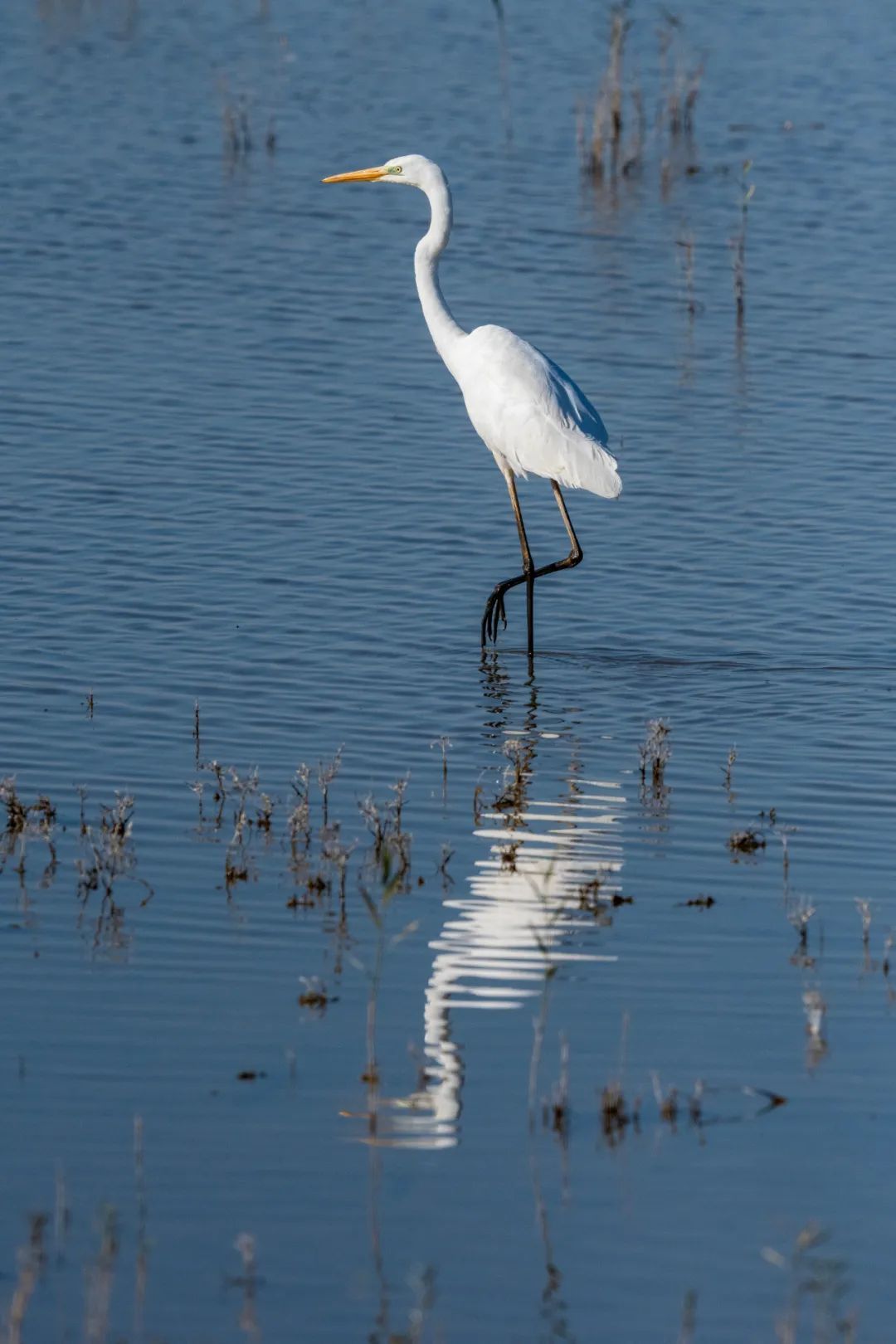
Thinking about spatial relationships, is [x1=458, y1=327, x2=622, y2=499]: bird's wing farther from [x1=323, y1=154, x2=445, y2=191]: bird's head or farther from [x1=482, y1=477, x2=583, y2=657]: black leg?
[x1=323, y1=154, x2=445, y2=191]: bird's head

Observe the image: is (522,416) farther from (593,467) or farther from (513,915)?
(513,915)

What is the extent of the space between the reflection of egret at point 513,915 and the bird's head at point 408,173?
339 cm

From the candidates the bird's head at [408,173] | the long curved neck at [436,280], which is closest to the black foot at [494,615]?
the long curved neck at [436,280]

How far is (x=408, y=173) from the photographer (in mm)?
9766

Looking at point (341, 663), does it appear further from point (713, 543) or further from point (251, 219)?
point (251, 219)

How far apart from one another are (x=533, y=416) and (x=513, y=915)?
368cm

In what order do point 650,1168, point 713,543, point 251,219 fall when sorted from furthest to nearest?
point 251,219, point 713,543, point 650,1168

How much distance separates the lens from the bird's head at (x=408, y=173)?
→ 9.62 m

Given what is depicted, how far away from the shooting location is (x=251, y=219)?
16.5 m

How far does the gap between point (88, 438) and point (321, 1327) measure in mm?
7952

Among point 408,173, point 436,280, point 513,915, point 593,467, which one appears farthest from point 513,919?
point 408,173

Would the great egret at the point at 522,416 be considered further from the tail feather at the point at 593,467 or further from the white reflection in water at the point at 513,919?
the white reflection in water at the point at 513,919

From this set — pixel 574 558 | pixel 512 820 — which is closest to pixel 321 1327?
pixel 512 820

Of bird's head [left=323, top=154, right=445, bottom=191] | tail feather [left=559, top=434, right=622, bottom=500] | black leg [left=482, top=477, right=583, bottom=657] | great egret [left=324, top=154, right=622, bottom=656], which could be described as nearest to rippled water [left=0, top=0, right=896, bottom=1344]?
black leg [left=482, top=477, right=583, bottom=657]
